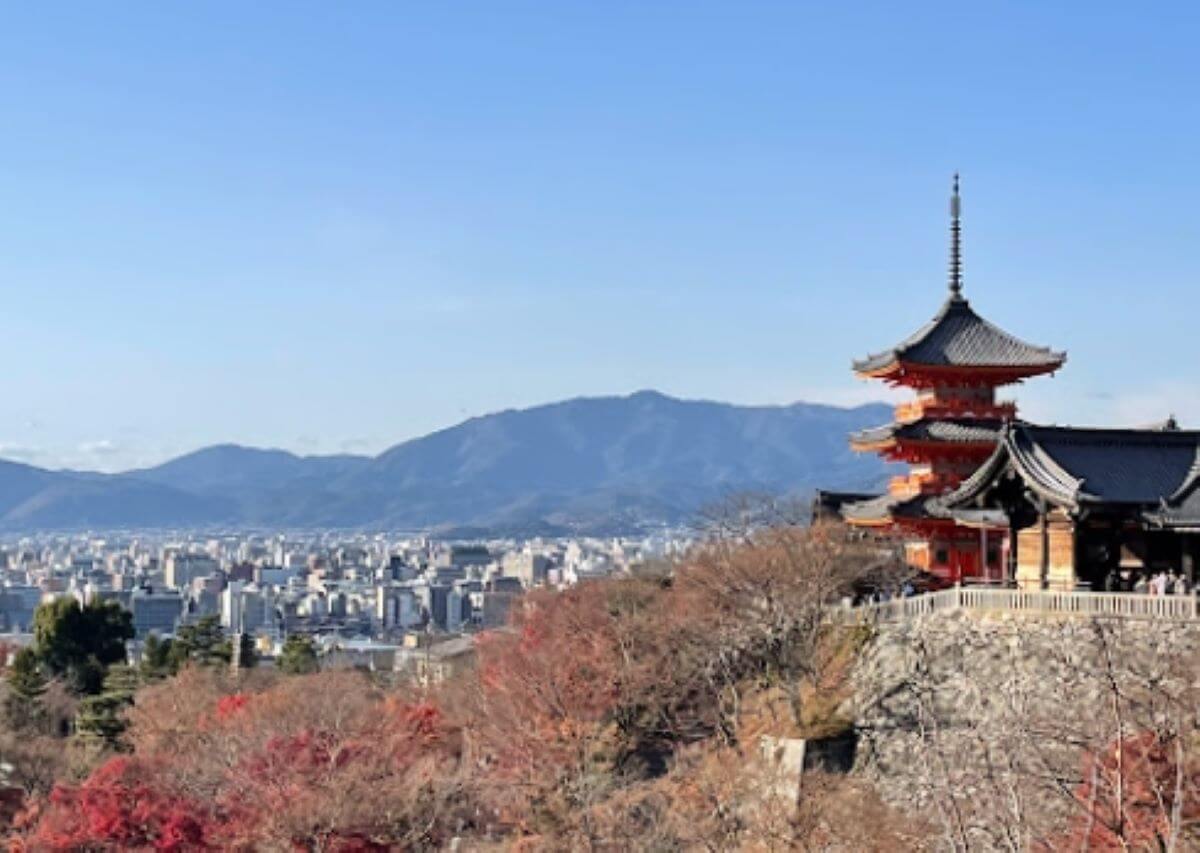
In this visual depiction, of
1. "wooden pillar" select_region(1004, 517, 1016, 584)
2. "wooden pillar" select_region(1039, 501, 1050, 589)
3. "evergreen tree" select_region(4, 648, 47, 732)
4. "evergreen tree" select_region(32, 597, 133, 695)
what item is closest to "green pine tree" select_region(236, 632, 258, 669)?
"evergreen tree" select_region(32, 597, 133, 695)

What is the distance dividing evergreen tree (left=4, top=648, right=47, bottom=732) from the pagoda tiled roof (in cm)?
2006

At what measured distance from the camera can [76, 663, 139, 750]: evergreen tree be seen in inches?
1262

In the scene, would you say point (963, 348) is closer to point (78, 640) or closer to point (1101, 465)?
point (1101, 465)

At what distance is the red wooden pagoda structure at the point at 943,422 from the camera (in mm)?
29484

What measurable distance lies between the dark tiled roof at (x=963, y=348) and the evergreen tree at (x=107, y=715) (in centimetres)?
1599

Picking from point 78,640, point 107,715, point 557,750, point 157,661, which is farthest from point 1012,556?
point 78,640

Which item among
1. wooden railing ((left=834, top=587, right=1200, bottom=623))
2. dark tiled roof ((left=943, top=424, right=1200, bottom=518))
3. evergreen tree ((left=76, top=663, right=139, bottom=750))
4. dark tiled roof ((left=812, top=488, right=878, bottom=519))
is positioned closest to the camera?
wooden railing ((left=834, top=587, right=1200, bottom=623))

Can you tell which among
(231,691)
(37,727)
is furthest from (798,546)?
(37,727)

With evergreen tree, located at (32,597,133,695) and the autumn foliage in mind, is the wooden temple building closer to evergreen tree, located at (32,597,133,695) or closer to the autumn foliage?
the autumn foliage

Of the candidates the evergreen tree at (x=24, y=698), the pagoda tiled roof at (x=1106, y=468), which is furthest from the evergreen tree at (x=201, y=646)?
the pagoda tiled roof at (x=1106, y=468)

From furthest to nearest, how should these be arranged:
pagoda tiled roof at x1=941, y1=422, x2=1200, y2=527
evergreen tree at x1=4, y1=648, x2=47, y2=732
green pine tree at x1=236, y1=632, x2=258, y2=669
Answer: green pine tree at x1=236, y1=632, x2=258, y2=669 → evergreen tree at x1=4, y1=648, x2=47, y2=732 → pagoda tiled roof at x1=941, y1=422, x2=1200, y2=527

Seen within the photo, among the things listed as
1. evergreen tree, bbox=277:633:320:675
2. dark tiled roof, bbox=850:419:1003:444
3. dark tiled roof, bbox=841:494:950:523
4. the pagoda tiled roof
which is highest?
dark tiled roof, bbox=850:419:1003:444

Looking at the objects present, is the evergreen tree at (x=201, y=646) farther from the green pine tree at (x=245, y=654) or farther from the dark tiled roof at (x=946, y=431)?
the dark tiled roof at (x=946, y=431)

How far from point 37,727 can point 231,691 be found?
3.92 metres
